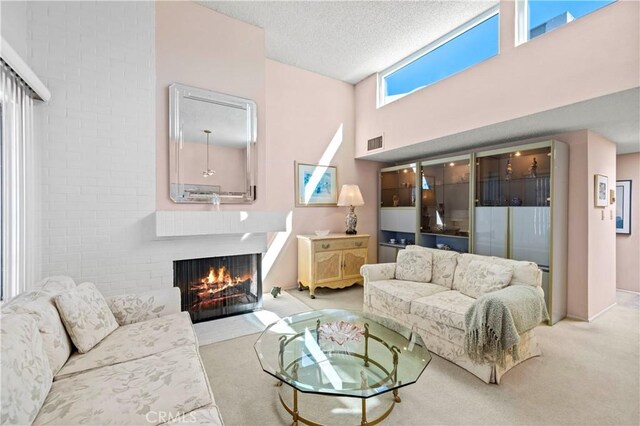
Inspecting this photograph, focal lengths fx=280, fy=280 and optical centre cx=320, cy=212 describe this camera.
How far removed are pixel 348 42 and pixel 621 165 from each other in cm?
442

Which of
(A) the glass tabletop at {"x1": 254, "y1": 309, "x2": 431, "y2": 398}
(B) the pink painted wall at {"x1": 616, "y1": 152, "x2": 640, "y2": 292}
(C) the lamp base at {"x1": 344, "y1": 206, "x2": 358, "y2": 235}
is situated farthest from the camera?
(C) the lamp base at {"x1": 344, "y1": 206, "x2": 358, "y2": 235}

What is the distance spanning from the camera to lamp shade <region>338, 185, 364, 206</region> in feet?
14.1

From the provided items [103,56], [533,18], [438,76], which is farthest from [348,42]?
[103,56]

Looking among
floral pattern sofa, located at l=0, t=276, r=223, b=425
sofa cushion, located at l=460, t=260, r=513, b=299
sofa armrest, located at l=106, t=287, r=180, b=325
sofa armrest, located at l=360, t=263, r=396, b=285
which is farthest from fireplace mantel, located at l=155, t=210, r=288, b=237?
sofa cushion, located at l=460, t=260, r=513, b=299

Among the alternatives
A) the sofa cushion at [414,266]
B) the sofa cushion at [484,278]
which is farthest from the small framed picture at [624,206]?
the sofa cushion at [414,266]

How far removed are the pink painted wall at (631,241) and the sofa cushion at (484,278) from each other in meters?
3.28

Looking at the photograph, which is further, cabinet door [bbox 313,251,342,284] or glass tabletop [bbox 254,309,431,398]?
cabinet door [bbox 313,251,342,284]

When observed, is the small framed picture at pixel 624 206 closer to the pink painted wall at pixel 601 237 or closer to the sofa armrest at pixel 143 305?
the pink painted wall at pixel 601 237

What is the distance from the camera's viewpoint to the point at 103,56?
261cm

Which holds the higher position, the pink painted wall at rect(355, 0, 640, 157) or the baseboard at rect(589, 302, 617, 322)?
the pink painted wall at rect(355, 0, 640, 157)

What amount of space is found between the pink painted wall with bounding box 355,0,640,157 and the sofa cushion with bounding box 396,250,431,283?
145 centimetres

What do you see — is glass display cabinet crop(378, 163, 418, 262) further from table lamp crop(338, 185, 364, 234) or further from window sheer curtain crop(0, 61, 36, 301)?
window sheer curtain crop(0, 61, 36, 301)

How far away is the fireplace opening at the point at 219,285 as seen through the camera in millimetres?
3076

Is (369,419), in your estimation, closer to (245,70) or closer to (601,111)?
(601,111)
